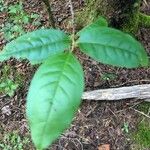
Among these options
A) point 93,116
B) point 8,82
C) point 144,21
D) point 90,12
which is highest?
point 90,12

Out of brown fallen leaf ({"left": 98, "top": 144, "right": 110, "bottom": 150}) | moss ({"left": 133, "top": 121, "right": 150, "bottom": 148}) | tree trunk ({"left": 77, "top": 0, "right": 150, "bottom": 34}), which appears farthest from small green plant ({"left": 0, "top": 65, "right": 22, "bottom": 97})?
moss ({"left": 133, "top": 121, "right": 150, "bottom": 148})

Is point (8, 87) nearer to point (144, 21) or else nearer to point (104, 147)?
point (104, 147)

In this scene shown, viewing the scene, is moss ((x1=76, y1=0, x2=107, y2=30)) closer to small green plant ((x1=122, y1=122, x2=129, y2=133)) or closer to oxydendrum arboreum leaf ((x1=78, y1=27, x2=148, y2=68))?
small green plant ((x1=122, y1=122, x2=129, y2=133))

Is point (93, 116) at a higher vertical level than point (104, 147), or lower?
higher

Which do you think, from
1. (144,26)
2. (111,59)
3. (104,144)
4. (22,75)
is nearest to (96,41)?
(111,59)

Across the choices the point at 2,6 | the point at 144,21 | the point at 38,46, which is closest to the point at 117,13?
the point at 144,21
